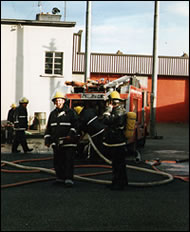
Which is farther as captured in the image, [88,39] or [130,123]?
[130,123]

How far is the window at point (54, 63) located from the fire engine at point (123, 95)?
0.09 metres

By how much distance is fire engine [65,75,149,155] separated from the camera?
1.85 metres

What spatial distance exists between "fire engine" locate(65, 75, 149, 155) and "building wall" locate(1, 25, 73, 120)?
0.35 ft

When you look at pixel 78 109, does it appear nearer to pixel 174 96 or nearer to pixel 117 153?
pixel 174 96

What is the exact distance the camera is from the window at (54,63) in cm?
159

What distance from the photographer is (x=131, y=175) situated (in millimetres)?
10594

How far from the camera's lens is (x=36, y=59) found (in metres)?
1.63

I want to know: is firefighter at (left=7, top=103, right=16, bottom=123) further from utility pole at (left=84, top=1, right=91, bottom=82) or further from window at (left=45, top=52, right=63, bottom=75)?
utility pole at (left=84, top=1, right=91, bottom=82)

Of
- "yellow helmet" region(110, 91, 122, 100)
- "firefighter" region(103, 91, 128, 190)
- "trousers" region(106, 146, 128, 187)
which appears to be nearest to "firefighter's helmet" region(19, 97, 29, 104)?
"yellow helmet" region(110, 91, 122, 100)

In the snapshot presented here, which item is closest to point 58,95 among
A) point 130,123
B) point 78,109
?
point 78,109

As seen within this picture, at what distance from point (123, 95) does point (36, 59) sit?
0.44 m

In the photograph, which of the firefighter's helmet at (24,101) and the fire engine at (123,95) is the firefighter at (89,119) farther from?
the firefighter's helmet at (24,101)

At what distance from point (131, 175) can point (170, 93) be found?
8.91 m

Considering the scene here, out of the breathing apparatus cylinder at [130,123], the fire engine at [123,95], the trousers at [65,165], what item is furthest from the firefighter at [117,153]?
the trousers at [65,165]
